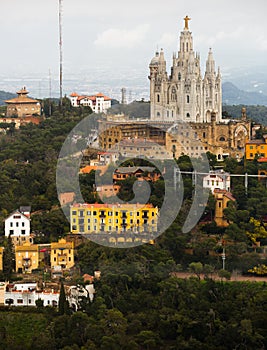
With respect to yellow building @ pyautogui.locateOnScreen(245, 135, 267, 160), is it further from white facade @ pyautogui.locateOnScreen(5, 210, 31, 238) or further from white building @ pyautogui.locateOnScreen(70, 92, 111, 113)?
white building @ pyautogui.locateOnScreen(70, 92, 111, 113)

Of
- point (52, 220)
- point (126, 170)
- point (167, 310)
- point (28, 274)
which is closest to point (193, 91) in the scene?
point (126, 170)

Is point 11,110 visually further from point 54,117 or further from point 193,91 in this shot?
point 193,91

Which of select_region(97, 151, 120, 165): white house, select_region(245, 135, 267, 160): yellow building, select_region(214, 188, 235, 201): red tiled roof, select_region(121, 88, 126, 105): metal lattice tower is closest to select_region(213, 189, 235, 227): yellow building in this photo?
select_region(214, 188, 235, 201): red tiled roof

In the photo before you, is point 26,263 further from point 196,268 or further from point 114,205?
point 196,268

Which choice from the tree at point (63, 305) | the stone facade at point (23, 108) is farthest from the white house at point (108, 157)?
the tree at point (63, 305)

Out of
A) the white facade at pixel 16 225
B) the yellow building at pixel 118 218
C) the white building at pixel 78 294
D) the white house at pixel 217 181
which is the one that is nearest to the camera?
the white building at pixel 78 294

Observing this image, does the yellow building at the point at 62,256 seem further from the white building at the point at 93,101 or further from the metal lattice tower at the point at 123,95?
the white building at the point at 93,101

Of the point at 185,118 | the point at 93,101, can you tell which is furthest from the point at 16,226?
the point at 93,101
